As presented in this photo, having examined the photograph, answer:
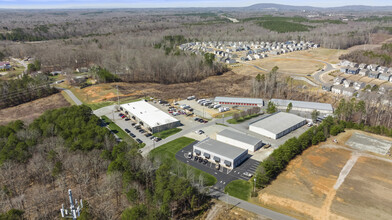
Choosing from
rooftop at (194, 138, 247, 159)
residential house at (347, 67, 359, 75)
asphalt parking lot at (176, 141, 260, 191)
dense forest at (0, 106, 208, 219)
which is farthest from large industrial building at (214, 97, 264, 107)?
residential house at (347, 67, 359, 75)

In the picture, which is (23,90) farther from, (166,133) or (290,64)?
(290,64)

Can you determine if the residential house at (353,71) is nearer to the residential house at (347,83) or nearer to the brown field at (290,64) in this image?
the brown field at (290,64)

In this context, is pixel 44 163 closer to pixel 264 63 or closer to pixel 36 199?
pixel 36 199

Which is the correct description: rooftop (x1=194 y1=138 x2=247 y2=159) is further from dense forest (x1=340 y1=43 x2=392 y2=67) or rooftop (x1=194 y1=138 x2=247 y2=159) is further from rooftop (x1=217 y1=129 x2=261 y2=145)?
dense forest (x1=340 y1=43 x2=392 y2=67)

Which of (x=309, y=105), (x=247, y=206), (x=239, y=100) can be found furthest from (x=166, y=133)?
(x=309, y=105)

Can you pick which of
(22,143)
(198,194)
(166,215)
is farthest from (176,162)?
(22,143)
